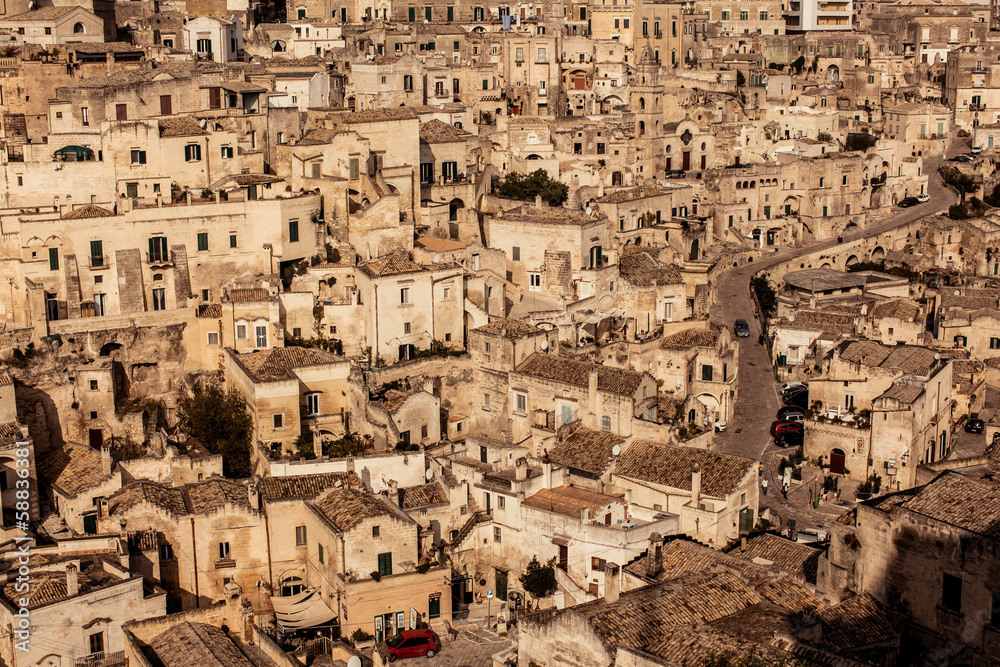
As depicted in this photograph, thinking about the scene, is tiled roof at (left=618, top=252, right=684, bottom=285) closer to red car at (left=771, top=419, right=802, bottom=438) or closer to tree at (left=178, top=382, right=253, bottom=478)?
red car at (left=771, top=419, right=802, bottom=438)

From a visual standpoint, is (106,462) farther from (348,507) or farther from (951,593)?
(951,593)

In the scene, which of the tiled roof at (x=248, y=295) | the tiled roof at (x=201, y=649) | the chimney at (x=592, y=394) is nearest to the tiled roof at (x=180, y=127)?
the tiled roof at (x=248, y=295)

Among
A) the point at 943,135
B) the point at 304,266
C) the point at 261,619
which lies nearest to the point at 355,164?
the point at 304,266

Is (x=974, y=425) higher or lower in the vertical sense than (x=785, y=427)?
lower

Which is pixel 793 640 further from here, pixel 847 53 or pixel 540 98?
pixel 847 53

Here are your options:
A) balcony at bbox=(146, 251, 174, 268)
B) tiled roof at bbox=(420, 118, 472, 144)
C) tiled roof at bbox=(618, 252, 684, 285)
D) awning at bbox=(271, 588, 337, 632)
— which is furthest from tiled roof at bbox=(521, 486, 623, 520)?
tiled roof at bbox=(420, 118, 472, 144)

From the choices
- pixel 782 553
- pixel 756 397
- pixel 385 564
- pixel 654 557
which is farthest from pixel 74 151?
pixel 782 553
